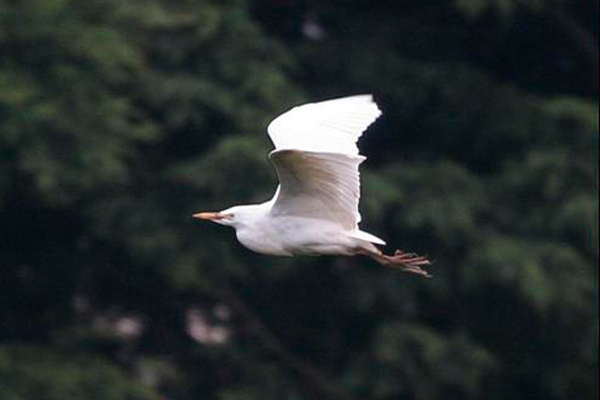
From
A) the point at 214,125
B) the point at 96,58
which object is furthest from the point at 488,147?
the point at 96,58

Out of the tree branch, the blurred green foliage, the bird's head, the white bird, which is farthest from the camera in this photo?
the tree branch

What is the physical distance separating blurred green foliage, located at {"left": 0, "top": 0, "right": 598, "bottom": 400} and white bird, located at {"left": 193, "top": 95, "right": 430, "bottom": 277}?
3.81m

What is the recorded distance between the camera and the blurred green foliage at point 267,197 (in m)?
11.0

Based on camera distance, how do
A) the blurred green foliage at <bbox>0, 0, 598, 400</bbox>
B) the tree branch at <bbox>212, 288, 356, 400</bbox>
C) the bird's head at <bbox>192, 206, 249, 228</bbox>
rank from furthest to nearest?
the tree branch at <bbox>212, 288, 356, 400</bbox>
the blurred green foliage at <bbox>0, 0, 598, 400</bbox>
the bird's head at <bbox>192, 206, 249, 228</bbox>

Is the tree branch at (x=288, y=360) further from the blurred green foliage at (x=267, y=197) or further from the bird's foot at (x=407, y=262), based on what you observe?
the bird's foot at (x=407, y=262)

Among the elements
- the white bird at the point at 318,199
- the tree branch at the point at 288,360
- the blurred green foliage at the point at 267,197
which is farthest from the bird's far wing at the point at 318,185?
the tree branch at the point at 288,360

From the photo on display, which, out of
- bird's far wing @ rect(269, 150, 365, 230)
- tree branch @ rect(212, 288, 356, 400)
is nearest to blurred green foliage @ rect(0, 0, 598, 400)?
tree branch @ rect(212, 288, 356, 400)

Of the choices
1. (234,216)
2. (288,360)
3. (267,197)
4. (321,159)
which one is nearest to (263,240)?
(234,216)

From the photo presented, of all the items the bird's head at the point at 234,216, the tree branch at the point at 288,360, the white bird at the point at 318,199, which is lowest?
the tree branch at the point at 288,360

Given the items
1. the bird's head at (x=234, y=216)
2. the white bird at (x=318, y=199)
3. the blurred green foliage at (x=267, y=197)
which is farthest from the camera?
the blurred green foliage at (x=267, y=197)

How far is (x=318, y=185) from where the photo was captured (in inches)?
262

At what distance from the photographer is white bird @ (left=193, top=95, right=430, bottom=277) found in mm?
6594

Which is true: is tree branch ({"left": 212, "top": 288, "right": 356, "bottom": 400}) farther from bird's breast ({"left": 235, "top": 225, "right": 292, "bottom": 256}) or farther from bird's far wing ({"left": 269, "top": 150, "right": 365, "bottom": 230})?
bird's far wing ({"left": 269, "top": 150, "right": 365, "bottom": 230})

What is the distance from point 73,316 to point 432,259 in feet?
7.78
